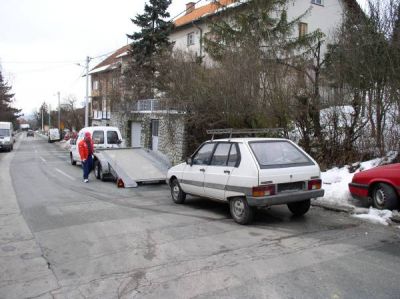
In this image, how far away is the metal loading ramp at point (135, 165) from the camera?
13.5 meters

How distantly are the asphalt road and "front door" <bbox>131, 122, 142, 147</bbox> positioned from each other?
17.7 metres

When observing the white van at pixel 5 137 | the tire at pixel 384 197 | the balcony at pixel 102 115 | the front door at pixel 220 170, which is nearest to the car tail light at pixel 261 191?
the front door at pixel 220 170

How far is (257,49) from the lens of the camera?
14.9m

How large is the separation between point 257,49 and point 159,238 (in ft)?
32.4

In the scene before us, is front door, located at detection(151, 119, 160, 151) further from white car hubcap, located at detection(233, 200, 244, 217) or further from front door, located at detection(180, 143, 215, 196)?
white car hubcap, located at detection(233, 200, 244, 217)

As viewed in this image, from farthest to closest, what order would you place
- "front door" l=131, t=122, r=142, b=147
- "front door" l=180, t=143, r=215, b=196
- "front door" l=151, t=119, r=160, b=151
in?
"front door" l=131, t=122, r=142, b=147 → "front door" l=151, t=119, r=160, b=151 → "front door" l=180, t=143, r=215, b=196

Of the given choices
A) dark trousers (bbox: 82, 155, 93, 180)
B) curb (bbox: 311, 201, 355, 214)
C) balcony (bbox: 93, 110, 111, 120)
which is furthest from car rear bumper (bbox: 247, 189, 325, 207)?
balcony (bbox: 93, 110, 111, 120)

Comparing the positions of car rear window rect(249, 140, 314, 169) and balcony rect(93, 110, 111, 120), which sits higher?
balcony rect(93, 110, 111, 120)

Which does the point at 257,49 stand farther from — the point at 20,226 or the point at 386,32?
the point at 20,226

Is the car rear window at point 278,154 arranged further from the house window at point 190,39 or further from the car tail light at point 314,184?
the house window at point 190,39

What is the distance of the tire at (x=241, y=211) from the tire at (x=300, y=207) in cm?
111

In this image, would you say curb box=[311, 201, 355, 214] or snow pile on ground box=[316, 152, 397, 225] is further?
curb box=[311, 201, 355, 214]

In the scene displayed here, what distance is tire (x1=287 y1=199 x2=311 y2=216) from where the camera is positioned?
8211 millimetres

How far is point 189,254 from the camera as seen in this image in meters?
5.88
